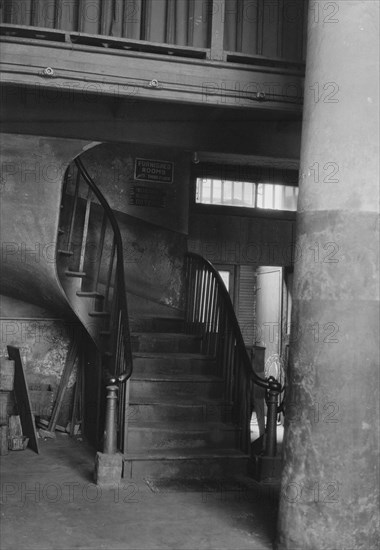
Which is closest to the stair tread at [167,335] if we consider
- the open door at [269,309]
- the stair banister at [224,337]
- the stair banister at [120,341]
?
the stair banister at [224,337]

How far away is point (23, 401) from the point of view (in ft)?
24.8

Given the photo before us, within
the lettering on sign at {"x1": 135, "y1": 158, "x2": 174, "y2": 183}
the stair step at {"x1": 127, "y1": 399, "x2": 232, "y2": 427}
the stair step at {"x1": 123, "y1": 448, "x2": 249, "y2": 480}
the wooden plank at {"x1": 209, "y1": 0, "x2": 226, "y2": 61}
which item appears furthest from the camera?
the lettering on sign at {"x1": 135, "y1": 158, "x2": 174, "y2": 183}

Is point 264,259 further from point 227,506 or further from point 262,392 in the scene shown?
point 227,506

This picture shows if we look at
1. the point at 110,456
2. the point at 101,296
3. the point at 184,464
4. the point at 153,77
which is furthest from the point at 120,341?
the point at 153,77

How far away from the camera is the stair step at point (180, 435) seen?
6.32 meters

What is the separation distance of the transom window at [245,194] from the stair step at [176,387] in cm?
415

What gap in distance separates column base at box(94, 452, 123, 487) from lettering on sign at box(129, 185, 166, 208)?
4.39m

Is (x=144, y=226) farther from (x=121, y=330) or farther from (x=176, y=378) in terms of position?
(x=176, y=378)

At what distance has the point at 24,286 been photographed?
7891mm

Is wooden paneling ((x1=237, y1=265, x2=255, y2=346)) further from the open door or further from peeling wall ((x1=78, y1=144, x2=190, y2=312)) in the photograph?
peeling wall ((x1=78, y1=144, x2=190, y2=312))

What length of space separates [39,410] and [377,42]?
20.8 feet

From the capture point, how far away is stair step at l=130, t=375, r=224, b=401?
6.93 m

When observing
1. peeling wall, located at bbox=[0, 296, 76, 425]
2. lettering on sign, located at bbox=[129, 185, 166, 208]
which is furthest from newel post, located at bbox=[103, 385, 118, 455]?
lettering on sign, located at bbox=[129, 185, 166, 208]

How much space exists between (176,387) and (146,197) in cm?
336
